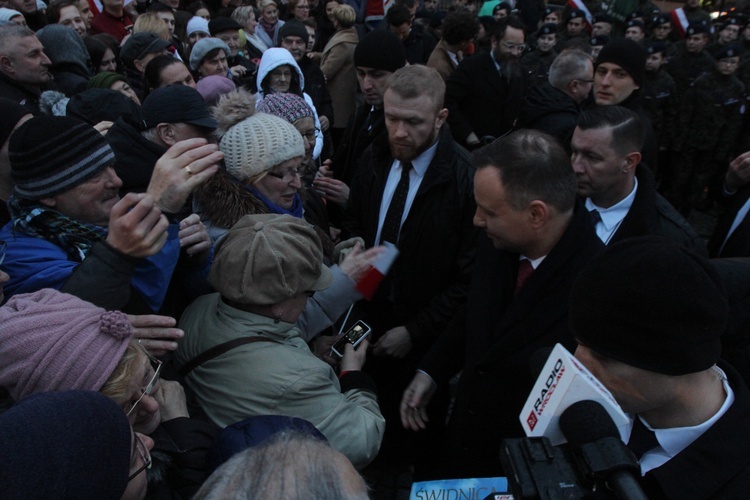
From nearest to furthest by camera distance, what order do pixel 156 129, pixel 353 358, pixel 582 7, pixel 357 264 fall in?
1. pixel 353 358
2. pixel 357 264
3. pixel 156 129
4. pixel 582 7

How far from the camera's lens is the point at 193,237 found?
7.84 feet

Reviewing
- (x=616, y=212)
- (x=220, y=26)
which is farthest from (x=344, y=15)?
(x=616, y=212)

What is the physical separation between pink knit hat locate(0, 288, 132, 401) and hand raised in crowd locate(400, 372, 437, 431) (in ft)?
4.79

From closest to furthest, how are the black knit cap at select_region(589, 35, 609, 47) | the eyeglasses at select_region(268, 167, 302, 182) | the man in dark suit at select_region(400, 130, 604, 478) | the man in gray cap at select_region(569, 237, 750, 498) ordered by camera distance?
1. the man in gray cap at select_region(569, 237, 750, 498)
2. the man in dark suit at select_region(400, 130, 604, 478)
3. the eyeglasses at select_region(268, 167, 302, 182)
4. the black knit cap at select_region(589, 35, 609, 47)

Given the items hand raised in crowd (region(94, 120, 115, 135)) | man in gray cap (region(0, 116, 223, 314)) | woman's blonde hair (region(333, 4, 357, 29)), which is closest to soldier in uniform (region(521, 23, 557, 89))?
woman's blonde hair (region(333, 4, 357, 29))

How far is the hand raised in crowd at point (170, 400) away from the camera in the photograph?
5.92 feet

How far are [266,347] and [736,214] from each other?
3267 mm

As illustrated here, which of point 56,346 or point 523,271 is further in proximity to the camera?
point 523,271

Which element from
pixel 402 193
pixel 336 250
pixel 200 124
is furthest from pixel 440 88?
pixel 200 124

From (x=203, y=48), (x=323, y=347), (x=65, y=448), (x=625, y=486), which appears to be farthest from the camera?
(x=203, y=48)

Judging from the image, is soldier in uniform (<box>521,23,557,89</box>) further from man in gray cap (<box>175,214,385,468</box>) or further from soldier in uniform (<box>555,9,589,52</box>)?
man in gray cap (<box>175,214,385,468</box>)

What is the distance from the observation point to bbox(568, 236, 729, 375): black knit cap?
4.28 ft

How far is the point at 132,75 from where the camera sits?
5.05 metres

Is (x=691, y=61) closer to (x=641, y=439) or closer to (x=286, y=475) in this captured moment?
(x=641, y=439)
